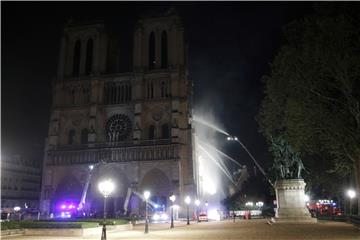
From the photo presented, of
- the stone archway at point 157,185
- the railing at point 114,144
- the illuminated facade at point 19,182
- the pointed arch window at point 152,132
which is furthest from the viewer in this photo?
the illuminated facade at point 19,182

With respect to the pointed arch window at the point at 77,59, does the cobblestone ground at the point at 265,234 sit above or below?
below

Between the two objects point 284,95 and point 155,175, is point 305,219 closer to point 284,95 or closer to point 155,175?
point 284,95

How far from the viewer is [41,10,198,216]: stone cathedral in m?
59.5

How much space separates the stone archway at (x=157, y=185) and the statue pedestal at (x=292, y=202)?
30463 mm

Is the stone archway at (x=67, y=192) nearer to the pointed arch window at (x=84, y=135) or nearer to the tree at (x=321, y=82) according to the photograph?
the pointed arch window at (x=84, y=135)

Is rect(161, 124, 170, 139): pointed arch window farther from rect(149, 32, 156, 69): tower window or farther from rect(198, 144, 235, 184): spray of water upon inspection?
rect(198, 144, 235, 184): spray of water

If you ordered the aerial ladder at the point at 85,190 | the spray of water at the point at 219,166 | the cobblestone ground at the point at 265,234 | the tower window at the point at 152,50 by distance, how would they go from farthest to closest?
the spray of water at the point at 219,166
the tower window at the point at 152,50
the aerial ladder at the point at 85,190
the cobblestone ground at the point at 265,234

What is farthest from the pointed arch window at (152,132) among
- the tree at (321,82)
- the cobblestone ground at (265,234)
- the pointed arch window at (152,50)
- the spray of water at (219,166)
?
the tree at (321,82)

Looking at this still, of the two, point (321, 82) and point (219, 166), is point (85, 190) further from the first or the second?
point (219, 166)

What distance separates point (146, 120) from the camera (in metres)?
64.2

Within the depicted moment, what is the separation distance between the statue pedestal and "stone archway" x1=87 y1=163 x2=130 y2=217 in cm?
3380

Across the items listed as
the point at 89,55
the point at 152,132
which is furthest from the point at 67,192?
the point at 89,55

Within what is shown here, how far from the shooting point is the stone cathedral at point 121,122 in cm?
5947

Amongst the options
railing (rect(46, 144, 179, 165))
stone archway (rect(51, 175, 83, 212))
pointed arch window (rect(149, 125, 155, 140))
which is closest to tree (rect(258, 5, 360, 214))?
railing (rect(46, 144, 179, 165))
